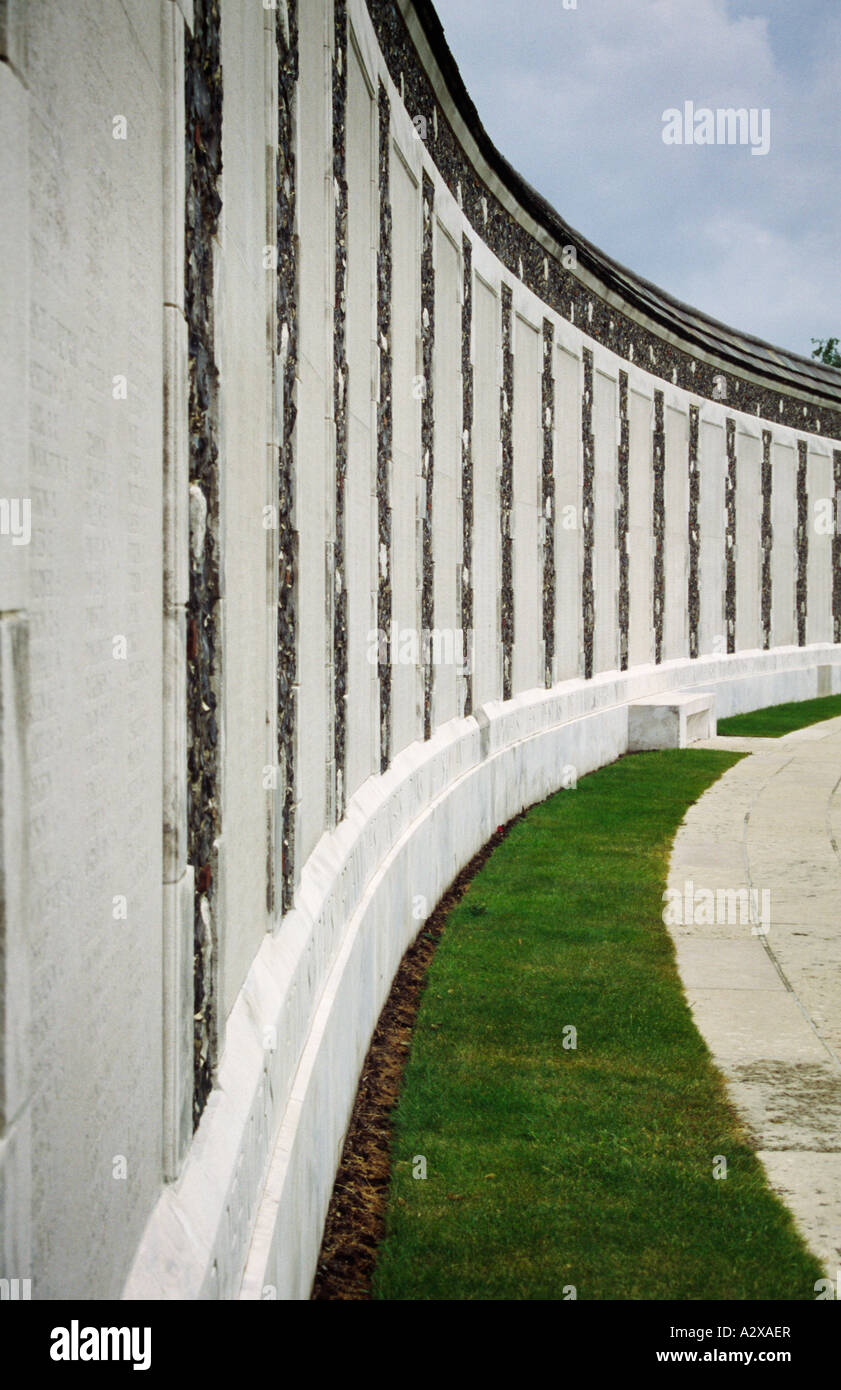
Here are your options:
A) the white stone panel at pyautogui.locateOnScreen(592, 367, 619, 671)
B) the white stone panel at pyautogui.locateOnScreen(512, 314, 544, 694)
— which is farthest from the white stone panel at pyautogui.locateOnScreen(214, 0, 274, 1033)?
the white stone panel at pyautogui.locateOnScreen(592, 367, 619, 671)

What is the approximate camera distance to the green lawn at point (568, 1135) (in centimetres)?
433

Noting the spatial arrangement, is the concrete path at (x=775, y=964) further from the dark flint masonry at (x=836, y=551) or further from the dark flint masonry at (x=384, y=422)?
the dark flint masonry at (x=836, y=551)

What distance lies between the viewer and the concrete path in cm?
529

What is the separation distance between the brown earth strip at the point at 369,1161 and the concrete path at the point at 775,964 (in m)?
1.40

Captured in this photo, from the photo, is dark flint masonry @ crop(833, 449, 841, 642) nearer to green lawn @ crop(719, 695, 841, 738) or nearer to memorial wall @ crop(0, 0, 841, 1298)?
green lawn @ crop(719, 695, 841, 738)

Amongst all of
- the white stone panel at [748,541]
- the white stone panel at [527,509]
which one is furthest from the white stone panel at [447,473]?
the white stone panel at [748,541]

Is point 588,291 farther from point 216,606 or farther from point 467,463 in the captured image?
point 216,606

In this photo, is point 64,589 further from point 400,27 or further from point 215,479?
point 400,27

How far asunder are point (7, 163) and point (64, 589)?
52 centimetres

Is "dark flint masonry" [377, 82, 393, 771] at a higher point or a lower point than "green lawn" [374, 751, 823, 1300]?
higher

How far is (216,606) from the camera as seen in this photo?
311 cm

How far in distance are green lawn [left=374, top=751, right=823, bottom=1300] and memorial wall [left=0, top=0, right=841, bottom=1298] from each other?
39 cm

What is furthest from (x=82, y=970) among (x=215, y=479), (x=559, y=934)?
(x=559, y=934)
